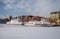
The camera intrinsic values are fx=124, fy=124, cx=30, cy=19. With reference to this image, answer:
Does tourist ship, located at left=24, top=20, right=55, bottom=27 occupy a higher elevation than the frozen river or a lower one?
higher

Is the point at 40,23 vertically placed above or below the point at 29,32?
above

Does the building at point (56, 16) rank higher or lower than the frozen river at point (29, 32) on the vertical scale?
higher

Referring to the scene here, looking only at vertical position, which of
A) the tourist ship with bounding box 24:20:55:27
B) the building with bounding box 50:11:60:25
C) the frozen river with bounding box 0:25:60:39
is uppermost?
the building with bounding box 50:11:60:25

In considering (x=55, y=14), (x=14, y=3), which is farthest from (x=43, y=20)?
(x=14, y=3)

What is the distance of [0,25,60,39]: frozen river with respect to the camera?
1640 mm

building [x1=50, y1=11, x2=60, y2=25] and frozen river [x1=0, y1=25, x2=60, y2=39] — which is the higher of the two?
building [x1=50, y1=11, x2=60, y2=25]

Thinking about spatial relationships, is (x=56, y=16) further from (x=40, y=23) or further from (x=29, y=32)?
(x=29, y=32)

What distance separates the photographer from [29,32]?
1652 mm

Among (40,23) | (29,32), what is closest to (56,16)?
(40,23)

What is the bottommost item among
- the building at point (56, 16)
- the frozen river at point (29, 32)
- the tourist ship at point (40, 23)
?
the frozen river at point (29, 32)

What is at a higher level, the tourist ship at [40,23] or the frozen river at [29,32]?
the tourist ship at [40,23]

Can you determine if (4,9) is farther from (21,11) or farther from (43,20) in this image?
(43,20)

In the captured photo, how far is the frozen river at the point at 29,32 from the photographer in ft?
5.38

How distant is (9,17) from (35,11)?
0.36 meters
